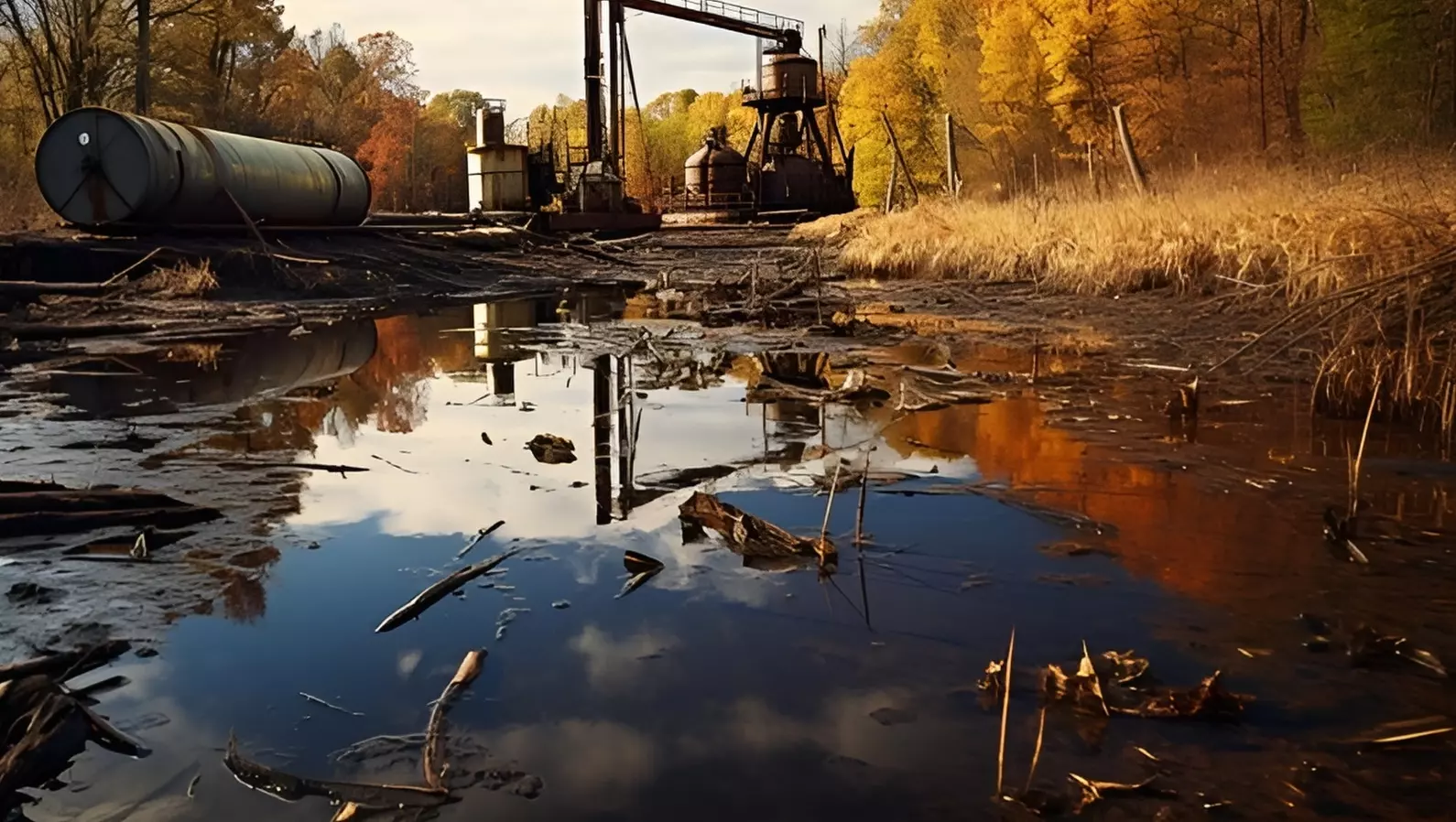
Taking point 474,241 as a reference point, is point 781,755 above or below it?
below

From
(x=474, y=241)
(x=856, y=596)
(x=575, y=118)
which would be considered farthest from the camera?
(x=575, y=118)

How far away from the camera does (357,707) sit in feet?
7.38

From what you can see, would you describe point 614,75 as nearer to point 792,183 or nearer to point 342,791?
point 792,183

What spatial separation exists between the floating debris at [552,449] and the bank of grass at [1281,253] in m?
3.18

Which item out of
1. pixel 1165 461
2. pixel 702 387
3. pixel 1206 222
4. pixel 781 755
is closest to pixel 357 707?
pixel 781 755

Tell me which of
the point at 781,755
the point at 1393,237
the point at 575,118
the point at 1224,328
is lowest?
the point at 781,755

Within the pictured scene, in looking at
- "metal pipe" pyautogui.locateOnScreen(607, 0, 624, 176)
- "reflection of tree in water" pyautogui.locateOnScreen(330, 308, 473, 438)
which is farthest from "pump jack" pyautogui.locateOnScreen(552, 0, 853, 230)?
"reflection of tree in water" pyautogui.locateOnScreen(330, 308, 473, 438)

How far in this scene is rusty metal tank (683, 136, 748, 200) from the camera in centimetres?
4116

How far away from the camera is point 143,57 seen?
2516 cm

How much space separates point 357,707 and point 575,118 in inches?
3947

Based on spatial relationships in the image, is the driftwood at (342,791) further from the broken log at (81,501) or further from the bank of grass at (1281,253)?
the bank of grass at (1281,253)

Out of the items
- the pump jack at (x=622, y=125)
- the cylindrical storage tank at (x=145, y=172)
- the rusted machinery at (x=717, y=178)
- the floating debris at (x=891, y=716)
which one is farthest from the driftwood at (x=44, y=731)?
the rusted machinery at (x=717, y=178)

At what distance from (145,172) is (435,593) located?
13.1 meters

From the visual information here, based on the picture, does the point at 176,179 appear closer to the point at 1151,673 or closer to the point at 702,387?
the point at 702,387
